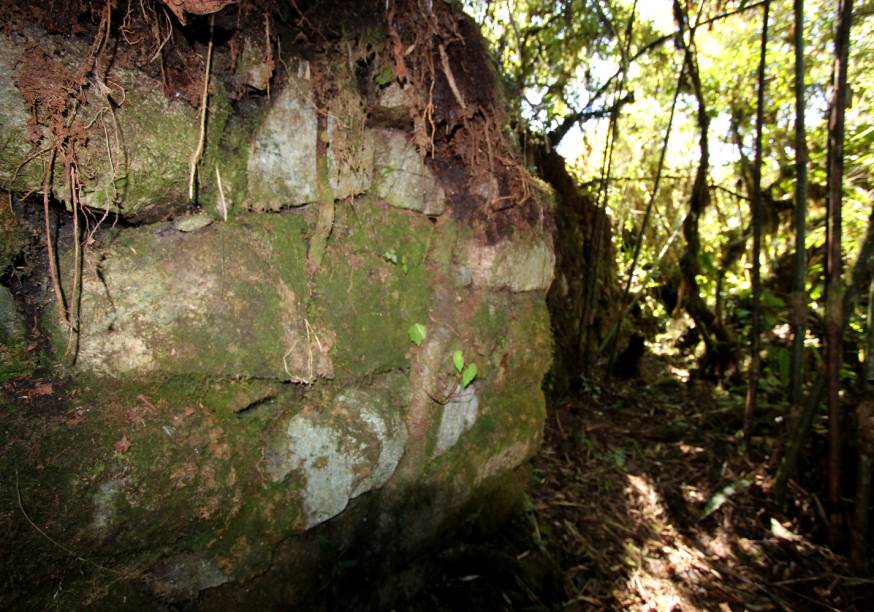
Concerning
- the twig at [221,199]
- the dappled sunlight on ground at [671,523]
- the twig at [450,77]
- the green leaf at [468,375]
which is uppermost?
the twig at [450,77]

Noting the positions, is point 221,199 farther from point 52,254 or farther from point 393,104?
point 393,104

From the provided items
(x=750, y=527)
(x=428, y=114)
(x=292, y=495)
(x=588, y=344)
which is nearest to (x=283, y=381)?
(x=292, y=495)

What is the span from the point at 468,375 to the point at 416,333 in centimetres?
27

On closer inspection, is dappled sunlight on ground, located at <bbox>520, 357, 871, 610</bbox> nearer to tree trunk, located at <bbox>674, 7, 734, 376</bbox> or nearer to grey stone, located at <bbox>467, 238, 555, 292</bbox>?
tree trunk, located at <bbox>674, 7, 734, 376</bbox>

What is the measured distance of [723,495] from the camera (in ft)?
8.67

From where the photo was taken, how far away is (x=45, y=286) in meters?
0.93

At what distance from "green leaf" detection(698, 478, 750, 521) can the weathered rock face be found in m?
1.64

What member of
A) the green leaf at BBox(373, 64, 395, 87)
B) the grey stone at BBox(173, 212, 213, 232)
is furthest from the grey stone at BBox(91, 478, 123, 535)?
the green leaf at BBox(373, 64, 395, 87)

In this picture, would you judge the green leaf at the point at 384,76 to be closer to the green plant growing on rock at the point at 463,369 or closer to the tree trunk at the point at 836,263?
the green plant growing on rock at the point at 463,369

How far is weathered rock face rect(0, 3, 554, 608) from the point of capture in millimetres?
957

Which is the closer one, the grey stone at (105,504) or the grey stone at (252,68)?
the grey stone at (105,504)

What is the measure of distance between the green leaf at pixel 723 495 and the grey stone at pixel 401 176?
2.35 m

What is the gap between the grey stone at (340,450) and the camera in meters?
1.27

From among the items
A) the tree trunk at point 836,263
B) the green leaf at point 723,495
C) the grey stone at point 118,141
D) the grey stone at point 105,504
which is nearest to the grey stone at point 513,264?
the grey stone at point 118,141
